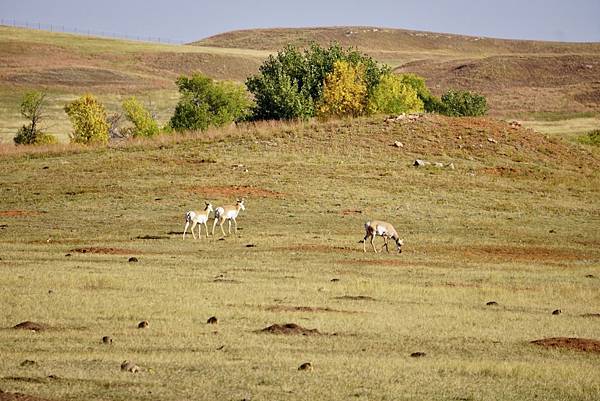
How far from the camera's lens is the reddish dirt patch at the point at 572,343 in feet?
64.3

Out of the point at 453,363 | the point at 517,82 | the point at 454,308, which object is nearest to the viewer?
the point at 453,363

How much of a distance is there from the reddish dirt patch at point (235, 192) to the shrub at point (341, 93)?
28.7 meters

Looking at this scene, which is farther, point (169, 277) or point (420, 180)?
point (420, 180)

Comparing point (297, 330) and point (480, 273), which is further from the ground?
point (297, 330)

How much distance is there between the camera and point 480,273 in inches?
1304

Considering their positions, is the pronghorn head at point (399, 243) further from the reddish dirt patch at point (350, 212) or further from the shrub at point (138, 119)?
the shrub at point (138, 119)

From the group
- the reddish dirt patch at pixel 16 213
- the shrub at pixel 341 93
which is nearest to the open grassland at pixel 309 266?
the reddish dirt patch at pixel 16 213

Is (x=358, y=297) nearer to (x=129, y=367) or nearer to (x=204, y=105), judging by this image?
(x=129, y=367)

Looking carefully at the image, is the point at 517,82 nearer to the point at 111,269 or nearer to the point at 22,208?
the point at 22,208

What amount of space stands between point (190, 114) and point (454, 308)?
7456 centimetres

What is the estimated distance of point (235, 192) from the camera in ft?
178

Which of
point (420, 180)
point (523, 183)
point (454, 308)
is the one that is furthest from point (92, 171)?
point (454, 308)

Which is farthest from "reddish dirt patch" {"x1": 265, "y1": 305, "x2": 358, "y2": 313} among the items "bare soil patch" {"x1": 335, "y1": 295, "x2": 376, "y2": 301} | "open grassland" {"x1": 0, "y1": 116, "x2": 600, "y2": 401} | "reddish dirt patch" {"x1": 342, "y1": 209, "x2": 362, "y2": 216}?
"reddish dirt patch" {"x1": 342, "y1": 209, "x2": 362, "y2": 216}

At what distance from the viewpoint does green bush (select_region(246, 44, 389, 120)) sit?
81.3 meters
